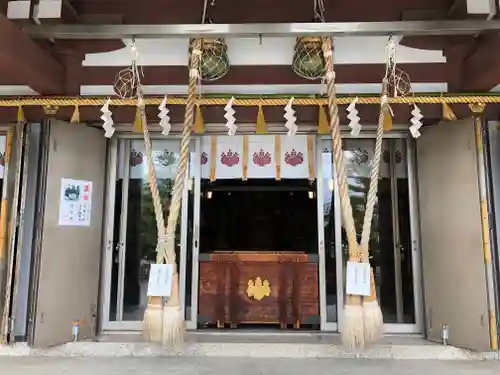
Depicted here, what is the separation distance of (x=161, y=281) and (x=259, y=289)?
7.01 feet

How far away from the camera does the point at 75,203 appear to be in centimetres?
368

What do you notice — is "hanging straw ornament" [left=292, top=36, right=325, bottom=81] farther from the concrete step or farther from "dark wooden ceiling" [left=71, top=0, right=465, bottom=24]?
the concrete step

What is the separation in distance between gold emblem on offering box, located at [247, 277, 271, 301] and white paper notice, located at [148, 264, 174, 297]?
210cm

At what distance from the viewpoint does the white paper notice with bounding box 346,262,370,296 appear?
7.45 feet

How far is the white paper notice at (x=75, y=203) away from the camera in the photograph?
3.58 metres

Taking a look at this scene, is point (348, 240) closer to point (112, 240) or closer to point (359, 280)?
point (359, 280)

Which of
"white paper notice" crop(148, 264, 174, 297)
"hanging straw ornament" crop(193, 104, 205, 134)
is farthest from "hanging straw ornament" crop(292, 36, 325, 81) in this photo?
"white paper notice" crop(148, 264, 174, 297)

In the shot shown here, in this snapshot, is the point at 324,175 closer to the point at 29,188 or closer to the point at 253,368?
the point at 253,368

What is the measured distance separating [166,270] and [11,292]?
1.95 meters

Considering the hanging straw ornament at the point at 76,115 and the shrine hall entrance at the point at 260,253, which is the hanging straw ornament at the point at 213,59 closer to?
the shrine hall entrance at the point at 260,253

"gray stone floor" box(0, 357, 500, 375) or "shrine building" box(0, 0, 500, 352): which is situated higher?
"shrine building" box(0, 0, 500, 352)

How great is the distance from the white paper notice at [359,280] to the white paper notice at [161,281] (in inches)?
39.6

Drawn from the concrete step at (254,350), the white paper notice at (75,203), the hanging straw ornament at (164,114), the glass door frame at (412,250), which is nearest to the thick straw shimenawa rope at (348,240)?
the concrete step at (254,350)

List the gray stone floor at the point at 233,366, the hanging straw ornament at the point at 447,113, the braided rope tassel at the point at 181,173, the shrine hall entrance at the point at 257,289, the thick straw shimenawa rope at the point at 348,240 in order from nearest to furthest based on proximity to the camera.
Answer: the thick straw shimenawa rope at the point at 348,240
the braided rope tassel at the point at 181,173
the gray stone floor at the point at 233,366
the hanging straw ornament at the point at 447,113
the shrine hall entrance at the point at 257,289
